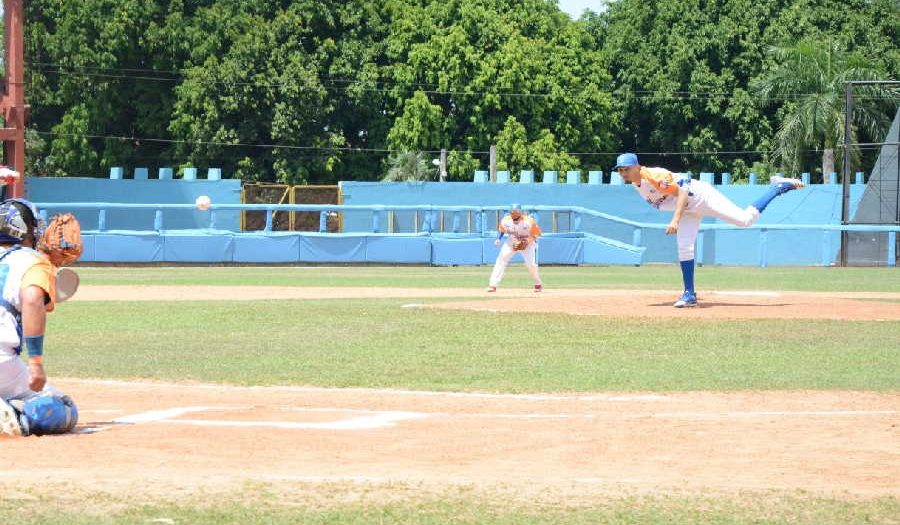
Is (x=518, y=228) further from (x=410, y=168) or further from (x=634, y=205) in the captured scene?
(x=410, y=168)

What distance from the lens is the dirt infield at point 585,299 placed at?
1898 centimetres

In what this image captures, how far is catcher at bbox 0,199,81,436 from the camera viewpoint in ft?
26.3

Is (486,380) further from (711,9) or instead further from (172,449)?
(711,9)

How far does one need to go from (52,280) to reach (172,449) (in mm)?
1251

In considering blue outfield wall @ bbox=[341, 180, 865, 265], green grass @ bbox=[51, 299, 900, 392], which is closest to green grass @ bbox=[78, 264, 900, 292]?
blue outfield wall @ bbox=[341, 180, 865, 265]

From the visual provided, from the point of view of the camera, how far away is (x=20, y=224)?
8.22 metres

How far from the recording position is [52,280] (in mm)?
8117

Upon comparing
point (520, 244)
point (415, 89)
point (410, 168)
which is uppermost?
point (415, 89)

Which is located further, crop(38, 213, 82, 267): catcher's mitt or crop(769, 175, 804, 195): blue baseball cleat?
crop(769, 175, 804, 195): blue baseball cleat

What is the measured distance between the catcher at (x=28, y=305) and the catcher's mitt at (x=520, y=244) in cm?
1759

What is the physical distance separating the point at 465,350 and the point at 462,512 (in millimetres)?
8784

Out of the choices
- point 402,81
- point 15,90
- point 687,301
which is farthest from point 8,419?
point 402,81

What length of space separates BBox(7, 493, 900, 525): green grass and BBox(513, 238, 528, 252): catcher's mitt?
19226 millimetres

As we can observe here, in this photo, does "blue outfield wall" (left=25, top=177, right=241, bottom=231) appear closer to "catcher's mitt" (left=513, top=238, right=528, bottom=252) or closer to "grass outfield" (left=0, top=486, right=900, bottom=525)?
"catcher's mitt" (left=513, top=238, right=528, bottom=252)
